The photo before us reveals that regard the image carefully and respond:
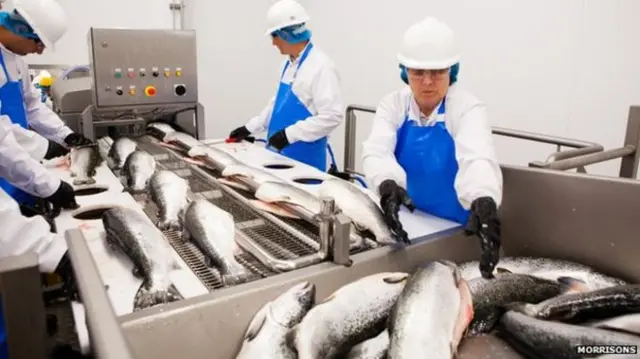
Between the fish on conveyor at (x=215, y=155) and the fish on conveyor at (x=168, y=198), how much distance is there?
33 centimetres

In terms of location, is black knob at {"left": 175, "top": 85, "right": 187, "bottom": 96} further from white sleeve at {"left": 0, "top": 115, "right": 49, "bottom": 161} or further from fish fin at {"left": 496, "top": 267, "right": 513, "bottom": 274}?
fish fin at {"left": 496, "top": 267, "right": 513, "bottom": 274}

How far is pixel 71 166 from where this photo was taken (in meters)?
2.36

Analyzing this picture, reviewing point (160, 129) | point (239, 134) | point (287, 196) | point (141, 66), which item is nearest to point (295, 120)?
point (239, 134)

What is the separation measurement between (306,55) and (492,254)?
2.30m

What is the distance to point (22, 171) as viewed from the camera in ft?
5.95

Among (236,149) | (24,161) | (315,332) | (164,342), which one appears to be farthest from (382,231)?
(236,149)

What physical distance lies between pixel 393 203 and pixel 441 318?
1.80 feet

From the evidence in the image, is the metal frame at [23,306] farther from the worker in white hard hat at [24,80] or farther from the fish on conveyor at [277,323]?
the worker in white hard hat at [24,80]

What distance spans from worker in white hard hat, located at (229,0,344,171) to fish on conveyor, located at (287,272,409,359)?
2033mm

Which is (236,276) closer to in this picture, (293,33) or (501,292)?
(501,292)

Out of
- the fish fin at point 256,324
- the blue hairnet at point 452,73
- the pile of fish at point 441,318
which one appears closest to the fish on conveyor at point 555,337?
the pile of fish at point 441,318

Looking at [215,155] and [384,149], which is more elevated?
[384,149]

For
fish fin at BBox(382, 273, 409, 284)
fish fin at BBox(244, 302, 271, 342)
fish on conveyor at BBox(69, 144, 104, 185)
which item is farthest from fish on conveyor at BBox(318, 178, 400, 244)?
fish on conveyor at BBox(69, 144, 104, 185)

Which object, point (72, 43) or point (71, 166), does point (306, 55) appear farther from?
point (72, 43)
